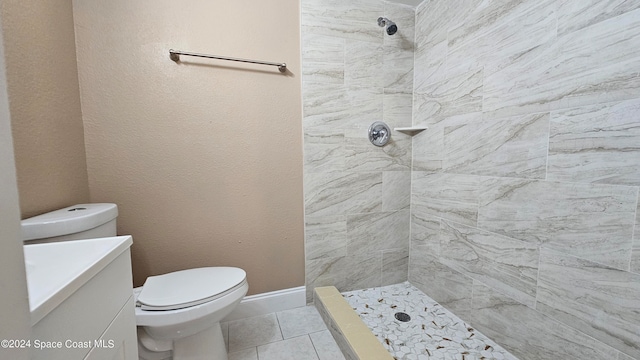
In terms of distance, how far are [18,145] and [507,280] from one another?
2171 millimetres

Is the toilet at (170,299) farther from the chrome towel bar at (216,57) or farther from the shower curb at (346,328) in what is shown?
the chrome towel bar at (216,57)

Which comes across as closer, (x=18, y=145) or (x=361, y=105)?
(x=18, y=145)

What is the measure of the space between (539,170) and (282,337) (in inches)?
61.2

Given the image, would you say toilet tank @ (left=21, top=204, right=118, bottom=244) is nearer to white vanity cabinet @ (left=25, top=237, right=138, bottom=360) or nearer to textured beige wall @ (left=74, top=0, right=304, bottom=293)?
textured beige wall @ (left=74, top=0, right=304, bottom=293)

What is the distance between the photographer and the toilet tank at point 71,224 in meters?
0.85

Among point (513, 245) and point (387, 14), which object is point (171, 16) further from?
point (513, 245)

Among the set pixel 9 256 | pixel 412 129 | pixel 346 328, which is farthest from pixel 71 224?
pixel 412 129

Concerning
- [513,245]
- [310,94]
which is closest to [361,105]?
[310,94]

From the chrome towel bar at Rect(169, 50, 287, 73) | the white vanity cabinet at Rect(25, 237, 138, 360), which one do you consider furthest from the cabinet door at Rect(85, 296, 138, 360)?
the chrome towel bar at Rect(169, 50, 287, 73)

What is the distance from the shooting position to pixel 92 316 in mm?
488

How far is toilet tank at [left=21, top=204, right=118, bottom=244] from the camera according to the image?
33.4 inches

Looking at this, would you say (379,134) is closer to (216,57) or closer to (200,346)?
(216,57)

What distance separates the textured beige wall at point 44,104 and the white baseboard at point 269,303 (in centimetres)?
107

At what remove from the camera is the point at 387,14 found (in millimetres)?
1627
